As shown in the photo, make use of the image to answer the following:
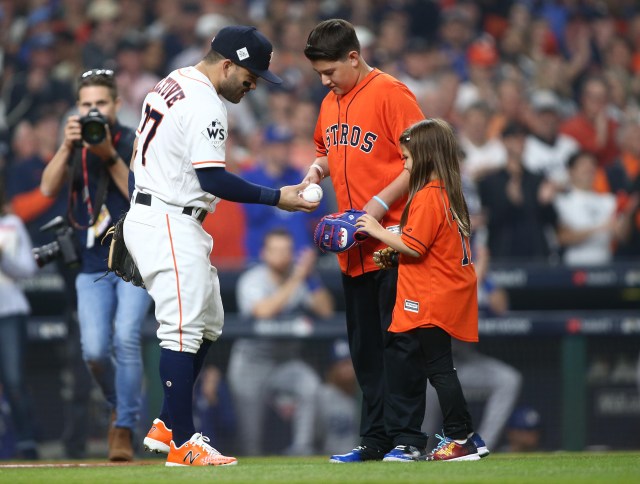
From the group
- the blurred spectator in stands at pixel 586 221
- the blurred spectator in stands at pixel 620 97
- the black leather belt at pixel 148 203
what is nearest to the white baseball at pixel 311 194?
the black leather belt at pixel 148 203

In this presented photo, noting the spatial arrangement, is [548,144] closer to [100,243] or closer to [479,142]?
[479,142]

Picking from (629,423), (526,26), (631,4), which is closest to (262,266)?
(629,423)

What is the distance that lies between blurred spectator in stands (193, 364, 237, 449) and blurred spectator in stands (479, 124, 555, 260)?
3.06 meters

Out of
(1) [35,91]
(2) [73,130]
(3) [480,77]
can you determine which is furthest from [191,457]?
(3) [480,77]

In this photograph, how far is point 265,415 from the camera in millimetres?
9102

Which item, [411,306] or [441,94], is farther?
[441,94]

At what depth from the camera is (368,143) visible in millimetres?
5715

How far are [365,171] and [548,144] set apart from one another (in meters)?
6.64

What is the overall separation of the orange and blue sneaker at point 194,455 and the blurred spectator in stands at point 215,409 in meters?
3.57

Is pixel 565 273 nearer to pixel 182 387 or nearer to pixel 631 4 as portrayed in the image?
pixel 182 387

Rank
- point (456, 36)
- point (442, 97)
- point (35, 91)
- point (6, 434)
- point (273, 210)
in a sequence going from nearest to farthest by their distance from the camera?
point (6, 434) < point (273, 210) < point (35, 91) < point (442, 97) < point (456, 36)

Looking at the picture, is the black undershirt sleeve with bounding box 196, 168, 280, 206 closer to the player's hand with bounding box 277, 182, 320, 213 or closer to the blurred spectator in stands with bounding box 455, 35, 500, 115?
the player's hand with bounding box 277, 182, 320, 213

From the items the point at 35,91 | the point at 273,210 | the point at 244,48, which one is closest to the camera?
the point at 244,48

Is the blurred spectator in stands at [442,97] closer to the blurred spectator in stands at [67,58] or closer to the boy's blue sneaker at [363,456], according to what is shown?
the blurred spectator in stands at [67,58]
